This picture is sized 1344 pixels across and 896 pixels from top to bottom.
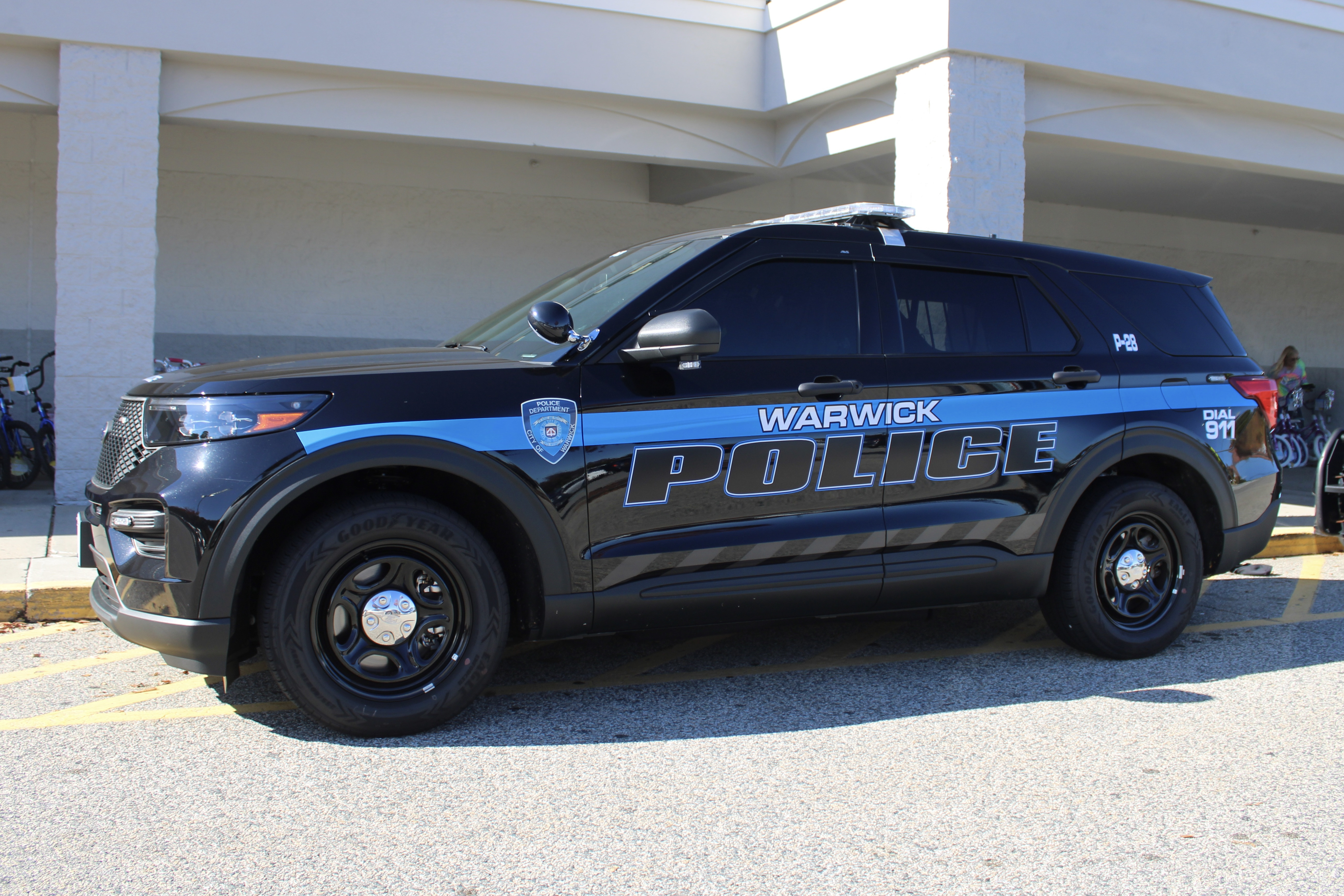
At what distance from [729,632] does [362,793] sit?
2365mm

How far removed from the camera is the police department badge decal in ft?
13.0

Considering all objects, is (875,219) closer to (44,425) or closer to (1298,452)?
(44,425)

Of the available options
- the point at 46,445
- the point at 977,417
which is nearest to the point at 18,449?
the point at 46,445

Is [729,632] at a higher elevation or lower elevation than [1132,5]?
lower

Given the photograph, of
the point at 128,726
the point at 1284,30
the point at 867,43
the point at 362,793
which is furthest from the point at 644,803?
the point at 1284,30

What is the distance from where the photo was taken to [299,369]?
3918 mm

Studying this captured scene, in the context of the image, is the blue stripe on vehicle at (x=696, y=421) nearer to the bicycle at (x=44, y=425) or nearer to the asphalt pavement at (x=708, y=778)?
the asphalt pavement at (x=708, y=778)

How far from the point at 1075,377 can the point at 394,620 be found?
10.0 feet

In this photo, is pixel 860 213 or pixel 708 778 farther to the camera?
pixel 860 213

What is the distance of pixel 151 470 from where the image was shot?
3738mm

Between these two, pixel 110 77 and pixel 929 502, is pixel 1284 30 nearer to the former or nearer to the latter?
pixel 929 502

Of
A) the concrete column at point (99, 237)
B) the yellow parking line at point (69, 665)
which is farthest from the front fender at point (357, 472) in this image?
the concrete column at point (99, 237)

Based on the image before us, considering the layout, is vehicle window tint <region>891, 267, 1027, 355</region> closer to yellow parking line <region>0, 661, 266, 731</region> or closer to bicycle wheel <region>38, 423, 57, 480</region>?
yellow parking line <region>0, 661, 266, 731</region>

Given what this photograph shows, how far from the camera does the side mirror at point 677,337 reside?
3914 millimetres
